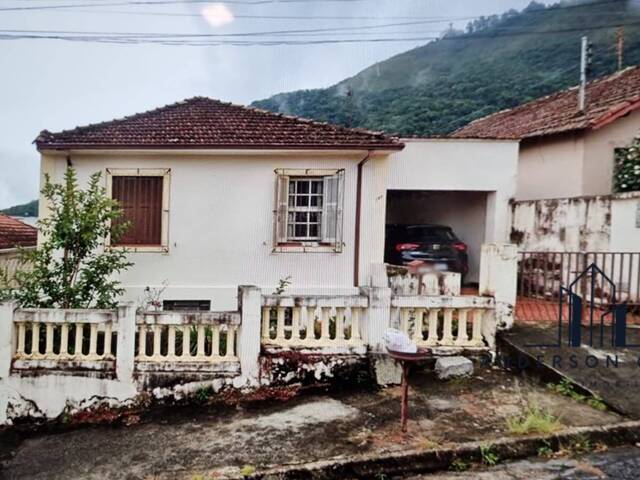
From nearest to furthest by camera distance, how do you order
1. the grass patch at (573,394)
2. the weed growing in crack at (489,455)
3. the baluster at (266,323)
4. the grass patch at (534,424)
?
the weed growing in crack at (489,455) → the grass patch at (534,424) → the grass patch at (573,394) → the baluster at (266,323)

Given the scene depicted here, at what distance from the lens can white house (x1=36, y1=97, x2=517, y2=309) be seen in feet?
27.0

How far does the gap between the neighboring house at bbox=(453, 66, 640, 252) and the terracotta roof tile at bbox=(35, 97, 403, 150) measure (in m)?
2.67

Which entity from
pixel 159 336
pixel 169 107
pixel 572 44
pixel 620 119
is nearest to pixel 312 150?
pixel 169 107

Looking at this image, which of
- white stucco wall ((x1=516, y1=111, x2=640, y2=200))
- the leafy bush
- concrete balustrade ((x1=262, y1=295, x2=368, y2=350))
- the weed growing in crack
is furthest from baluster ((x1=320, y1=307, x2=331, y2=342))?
white stucco wall ((x1=516, y1=111, x2=640, y2=200))

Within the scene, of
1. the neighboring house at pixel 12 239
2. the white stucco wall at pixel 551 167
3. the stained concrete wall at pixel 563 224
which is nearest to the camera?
the stained concrete wall at pixel 563 224

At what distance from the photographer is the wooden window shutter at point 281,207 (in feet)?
27.7

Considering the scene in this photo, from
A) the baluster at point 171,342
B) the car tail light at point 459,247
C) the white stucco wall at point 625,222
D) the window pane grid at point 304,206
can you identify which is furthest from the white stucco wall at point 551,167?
the baluster at point 171,342

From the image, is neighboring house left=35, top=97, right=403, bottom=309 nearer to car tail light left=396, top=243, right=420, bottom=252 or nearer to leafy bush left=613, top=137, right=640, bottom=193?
car tail light left=396, top=243, right=420, bottom=252

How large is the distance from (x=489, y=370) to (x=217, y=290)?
515cm

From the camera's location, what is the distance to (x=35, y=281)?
5395 millimetres

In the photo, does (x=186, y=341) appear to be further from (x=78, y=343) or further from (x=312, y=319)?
(x=312, y=319)

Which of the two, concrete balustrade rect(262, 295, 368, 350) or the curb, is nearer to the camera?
the curb

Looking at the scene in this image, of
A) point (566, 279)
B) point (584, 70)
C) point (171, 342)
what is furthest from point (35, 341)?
point (584, 70)

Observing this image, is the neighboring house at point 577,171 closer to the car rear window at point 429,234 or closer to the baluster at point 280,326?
the car rear window at point 429,234
